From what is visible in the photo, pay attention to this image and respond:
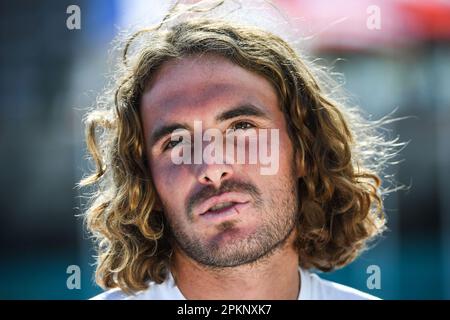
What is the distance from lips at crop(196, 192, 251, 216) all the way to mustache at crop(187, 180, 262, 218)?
0.02 m

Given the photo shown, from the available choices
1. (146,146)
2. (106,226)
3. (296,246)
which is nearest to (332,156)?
(296,246)

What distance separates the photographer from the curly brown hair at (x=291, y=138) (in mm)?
2676

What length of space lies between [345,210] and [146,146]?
964 millimetres

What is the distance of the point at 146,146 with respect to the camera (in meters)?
2.70

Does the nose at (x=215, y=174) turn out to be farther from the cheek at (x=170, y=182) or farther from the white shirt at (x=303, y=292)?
the white shirt at (x=303, y=292)

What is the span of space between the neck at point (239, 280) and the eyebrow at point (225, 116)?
0.50m

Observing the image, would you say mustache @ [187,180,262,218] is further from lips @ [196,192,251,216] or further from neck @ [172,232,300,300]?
neck @ [172,232,300,300]

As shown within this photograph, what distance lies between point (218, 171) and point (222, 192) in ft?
0.27

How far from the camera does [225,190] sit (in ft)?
7.69

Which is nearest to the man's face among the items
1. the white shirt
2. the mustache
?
the mustache

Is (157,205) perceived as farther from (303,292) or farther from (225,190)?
(303,292)

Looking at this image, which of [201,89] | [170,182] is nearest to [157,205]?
[170,182]

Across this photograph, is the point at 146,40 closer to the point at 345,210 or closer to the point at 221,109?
the point at 221,109

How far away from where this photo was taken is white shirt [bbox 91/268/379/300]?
8.52ft
